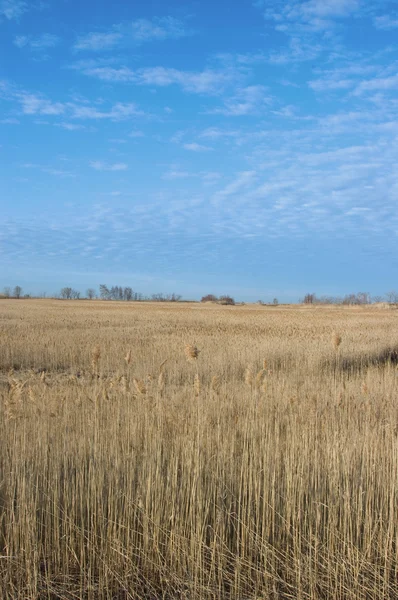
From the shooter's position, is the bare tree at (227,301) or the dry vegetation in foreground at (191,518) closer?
the dry vegetation in foreground at (191,518)

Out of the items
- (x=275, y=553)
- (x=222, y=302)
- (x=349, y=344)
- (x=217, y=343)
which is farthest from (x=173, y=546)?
(x=222, y=302)

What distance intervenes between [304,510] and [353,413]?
3305 mm

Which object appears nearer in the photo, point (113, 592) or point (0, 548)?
point (113, 592)

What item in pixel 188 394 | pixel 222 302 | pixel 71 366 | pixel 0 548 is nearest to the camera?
pixel 0 548

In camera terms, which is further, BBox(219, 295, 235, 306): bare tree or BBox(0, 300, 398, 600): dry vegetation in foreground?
BBox(219, 295, 235, 306): bare tree

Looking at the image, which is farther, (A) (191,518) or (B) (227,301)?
(B) (227,301)

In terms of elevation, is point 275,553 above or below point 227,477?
below

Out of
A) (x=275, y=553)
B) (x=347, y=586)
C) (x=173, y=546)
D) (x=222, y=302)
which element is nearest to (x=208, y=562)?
(x=173, y=546)

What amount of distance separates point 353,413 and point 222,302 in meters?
84.7

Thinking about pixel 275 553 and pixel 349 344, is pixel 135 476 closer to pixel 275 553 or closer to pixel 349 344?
pixel 275 553

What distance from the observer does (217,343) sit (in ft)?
50.4

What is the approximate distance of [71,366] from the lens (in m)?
12.6

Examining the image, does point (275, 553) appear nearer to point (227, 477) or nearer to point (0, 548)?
point (227, 477)

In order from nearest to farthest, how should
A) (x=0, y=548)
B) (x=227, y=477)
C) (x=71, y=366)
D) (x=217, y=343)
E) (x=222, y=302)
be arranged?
(x=0, y=548), (x=227, y=477), (x=71, y=366), (x=217, y=343), (x=222, y=302)
